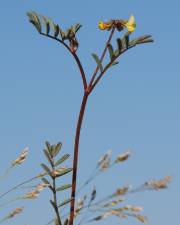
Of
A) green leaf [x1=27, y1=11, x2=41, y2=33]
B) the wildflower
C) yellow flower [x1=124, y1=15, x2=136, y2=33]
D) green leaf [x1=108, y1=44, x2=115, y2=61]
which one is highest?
green leaf [x1=27, y1=11, x2=41, y2=33]

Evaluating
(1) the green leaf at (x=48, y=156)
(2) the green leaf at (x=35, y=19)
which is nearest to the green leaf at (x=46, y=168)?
(1) the green leaf at (x=48, y=156)

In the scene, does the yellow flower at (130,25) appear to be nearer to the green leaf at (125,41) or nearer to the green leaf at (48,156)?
the green leaf at (125,41)

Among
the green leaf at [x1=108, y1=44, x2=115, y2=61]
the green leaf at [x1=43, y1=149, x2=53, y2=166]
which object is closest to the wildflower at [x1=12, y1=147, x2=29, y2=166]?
the green leaf at [x1=43, y1=149, x2=53, y2=166]

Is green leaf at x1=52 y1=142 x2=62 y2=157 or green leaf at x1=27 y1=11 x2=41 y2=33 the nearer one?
green leaf at x1=52 y1=142 x2=62 y2=157

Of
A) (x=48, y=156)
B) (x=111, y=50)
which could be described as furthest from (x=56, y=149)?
(x=111, y=50)

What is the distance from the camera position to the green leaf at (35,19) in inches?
109

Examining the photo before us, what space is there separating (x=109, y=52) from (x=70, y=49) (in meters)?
0.21

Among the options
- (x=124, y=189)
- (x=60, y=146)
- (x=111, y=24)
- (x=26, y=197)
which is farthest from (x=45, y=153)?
(x=111, y=24)

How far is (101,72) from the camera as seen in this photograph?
242 cm

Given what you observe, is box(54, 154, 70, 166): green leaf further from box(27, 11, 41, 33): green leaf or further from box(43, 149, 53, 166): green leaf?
box(27, 11, 41, 33): green leaf

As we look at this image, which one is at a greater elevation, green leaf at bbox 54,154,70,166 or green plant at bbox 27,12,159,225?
green plant at bbox 27,12,159,225

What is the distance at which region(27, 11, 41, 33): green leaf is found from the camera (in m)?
2.77

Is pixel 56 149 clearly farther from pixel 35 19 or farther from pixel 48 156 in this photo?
pixel 35 19

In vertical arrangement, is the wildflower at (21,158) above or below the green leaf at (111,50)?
below
